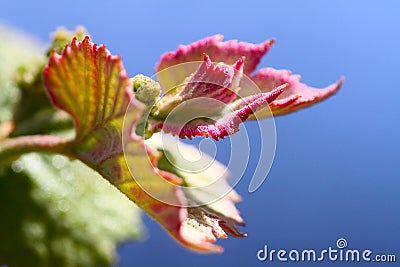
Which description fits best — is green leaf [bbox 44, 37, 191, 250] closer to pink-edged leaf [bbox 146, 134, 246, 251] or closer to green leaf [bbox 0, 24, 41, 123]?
pink-edged leaf [bbox 146, 134, 246, 251]

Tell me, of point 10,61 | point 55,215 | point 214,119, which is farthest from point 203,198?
point 10,61

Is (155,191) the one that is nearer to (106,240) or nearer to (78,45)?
(78,45)

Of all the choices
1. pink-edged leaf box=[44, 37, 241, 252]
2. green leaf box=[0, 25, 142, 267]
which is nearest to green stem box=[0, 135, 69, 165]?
pink-edged leaf box=[44, 37, 241, 252]

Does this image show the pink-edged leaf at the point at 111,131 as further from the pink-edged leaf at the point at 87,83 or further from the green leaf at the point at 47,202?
the green leaf at the point at 47,202

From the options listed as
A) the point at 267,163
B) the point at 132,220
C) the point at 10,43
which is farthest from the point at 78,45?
the point at 10,43

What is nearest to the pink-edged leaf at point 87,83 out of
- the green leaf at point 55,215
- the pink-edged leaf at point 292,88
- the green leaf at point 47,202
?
the pink-edged leaf at point 292,88

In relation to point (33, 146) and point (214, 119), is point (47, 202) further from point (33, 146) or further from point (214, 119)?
point (214, 119)
